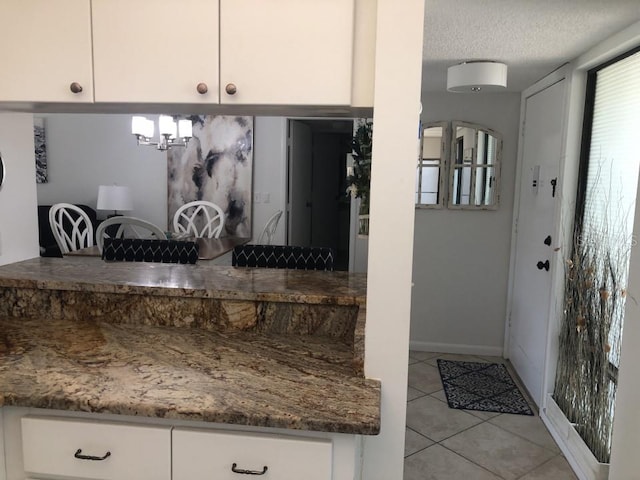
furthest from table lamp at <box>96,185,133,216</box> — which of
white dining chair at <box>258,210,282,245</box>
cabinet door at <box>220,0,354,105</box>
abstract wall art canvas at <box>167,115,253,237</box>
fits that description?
cabinet door at <box>220,0,354,105</box>

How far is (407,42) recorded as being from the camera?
124cm

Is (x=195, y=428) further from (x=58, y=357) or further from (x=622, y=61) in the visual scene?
(x=622, y=61)

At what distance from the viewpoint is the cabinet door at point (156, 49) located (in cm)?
137

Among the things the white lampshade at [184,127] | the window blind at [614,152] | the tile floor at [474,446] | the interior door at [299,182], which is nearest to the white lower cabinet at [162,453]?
the tile floor at [474,446]

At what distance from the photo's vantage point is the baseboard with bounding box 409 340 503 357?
13.7 ft

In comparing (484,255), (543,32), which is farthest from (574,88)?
(484,255)

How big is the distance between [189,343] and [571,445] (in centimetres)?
214

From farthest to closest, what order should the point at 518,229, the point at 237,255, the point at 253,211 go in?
the point at 253,211
the point at 518,229
the point at 237,255

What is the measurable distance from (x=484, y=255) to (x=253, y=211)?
2.51 meters

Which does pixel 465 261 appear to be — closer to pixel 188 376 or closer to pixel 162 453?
pixel 188 376

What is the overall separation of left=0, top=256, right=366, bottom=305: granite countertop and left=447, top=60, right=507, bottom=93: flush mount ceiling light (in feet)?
4.90

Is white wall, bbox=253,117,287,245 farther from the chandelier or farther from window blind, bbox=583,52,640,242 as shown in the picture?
window blind, bbox=583,52,640,242

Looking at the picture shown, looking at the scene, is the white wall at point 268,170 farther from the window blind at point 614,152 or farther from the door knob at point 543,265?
the window blind at point 614,152

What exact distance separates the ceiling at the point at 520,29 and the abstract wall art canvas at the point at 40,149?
4.75m
